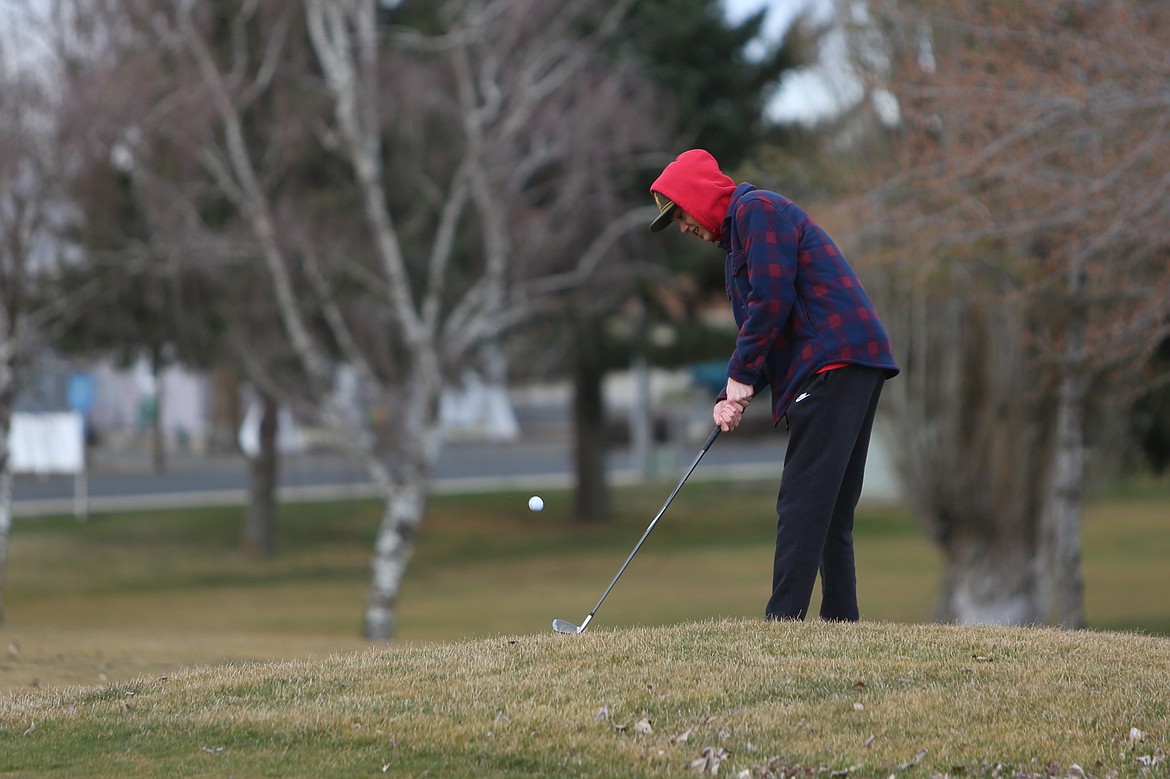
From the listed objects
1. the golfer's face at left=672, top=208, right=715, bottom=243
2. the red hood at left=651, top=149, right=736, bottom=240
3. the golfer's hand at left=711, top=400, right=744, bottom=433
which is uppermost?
the red hood at left=651, top=149, right=736, bottom=240

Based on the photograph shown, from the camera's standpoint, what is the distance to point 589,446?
103 ft

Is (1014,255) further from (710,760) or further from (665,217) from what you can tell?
(710,760)

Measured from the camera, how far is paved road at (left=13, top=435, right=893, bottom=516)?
3250 cm

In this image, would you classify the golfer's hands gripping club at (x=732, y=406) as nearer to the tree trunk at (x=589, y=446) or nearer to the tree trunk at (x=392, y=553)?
the tree trunk at (x=392, y=553)

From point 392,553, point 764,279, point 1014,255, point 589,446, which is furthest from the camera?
point 589,446

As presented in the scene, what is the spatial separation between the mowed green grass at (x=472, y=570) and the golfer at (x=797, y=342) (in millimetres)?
6665

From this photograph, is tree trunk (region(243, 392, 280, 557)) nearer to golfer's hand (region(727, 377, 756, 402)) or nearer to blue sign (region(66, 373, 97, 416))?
blue sign (region(66, 373, 97, 416))

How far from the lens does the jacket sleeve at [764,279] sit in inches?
232

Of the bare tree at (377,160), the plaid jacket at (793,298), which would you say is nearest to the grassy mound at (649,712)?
the plaid jacket at (793,298)

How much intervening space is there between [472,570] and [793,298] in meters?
21.4

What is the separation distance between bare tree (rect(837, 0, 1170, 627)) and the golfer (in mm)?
5355

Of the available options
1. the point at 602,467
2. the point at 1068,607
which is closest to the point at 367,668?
the point at 1068,607

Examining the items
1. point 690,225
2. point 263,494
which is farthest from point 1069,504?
point 263,494

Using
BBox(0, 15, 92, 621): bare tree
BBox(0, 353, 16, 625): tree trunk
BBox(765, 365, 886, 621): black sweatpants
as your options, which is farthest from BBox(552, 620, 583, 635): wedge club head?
BBox(0, 353, 16, 625): tree trunk
